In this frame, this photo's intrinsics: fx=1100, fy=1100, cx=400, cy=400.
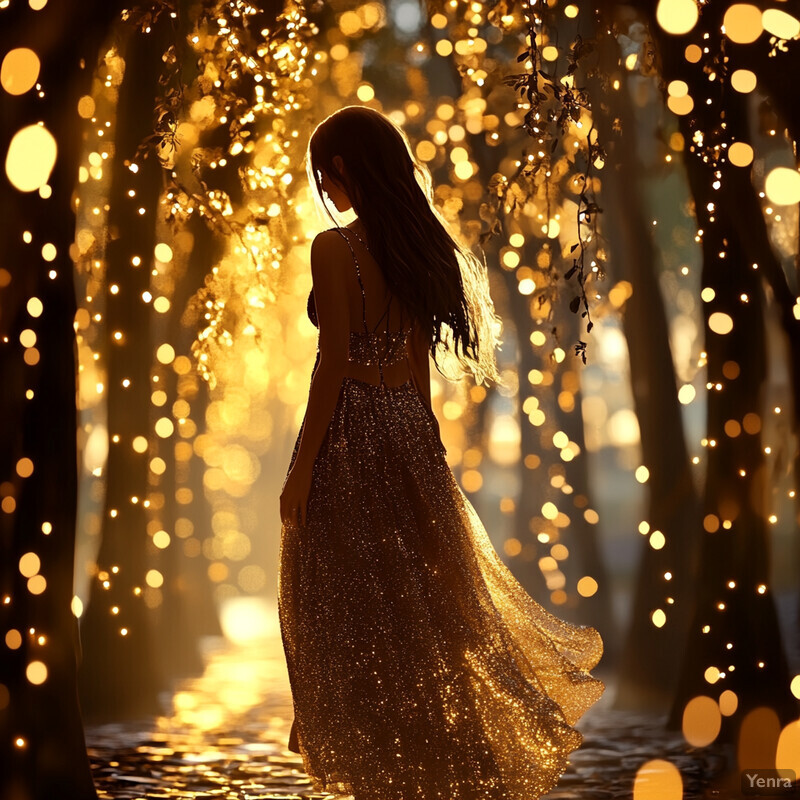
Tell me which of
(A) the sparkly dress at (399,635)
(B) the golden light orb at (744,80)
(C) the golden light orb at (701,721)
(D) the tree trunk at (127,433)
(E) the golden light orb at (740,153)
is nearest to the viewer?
(A) the sparkly dress at (399,635)

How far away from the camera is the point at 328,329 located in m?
3.10

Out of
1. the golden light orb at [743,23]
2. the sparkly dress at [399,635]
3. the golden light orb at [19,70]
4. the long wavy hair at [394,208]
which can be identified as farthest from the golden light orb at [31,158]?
the golden light orb at [743,23]

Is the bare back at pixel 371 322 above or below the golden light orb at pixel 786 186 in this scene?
below

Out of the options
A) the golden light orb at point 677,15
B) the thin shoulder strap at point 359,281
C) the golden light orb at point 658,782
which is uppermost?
the golden light orb at point 677,15

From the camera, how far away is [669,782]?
3875 mm

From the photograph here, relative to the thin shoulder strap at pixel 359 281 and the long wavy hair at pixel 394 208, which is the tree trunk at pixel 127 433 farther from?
the thin shoulder strap at pixel 359 281

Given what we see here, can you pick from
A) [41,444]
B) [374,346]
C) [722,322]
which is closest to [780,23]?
[722,322]

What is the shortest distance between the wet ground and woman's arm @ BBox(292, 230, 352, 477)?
4.84 feet

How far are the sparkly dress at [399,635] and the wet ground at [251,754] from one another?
2.68 feet

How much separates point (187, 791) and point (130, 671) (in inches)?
70.2

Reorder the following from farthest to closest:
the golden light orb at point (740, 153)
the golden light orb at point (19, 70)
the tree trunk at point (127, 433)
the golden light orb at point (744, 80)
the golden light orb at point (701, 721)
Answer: the tree trunk at point (127, 433)
the golden light orb at point (701, 721)
the golden light orb at point (740, 153)
the golden light orb at point (744, 80)
the golden light orb at point (19, 70)

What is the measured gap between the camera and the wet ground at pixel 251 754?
12.6 ft

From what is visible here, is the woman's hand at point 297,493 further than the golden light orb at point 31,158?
No

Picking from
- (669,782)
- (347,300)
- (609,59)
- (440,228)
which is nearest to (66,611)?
(347,300)
